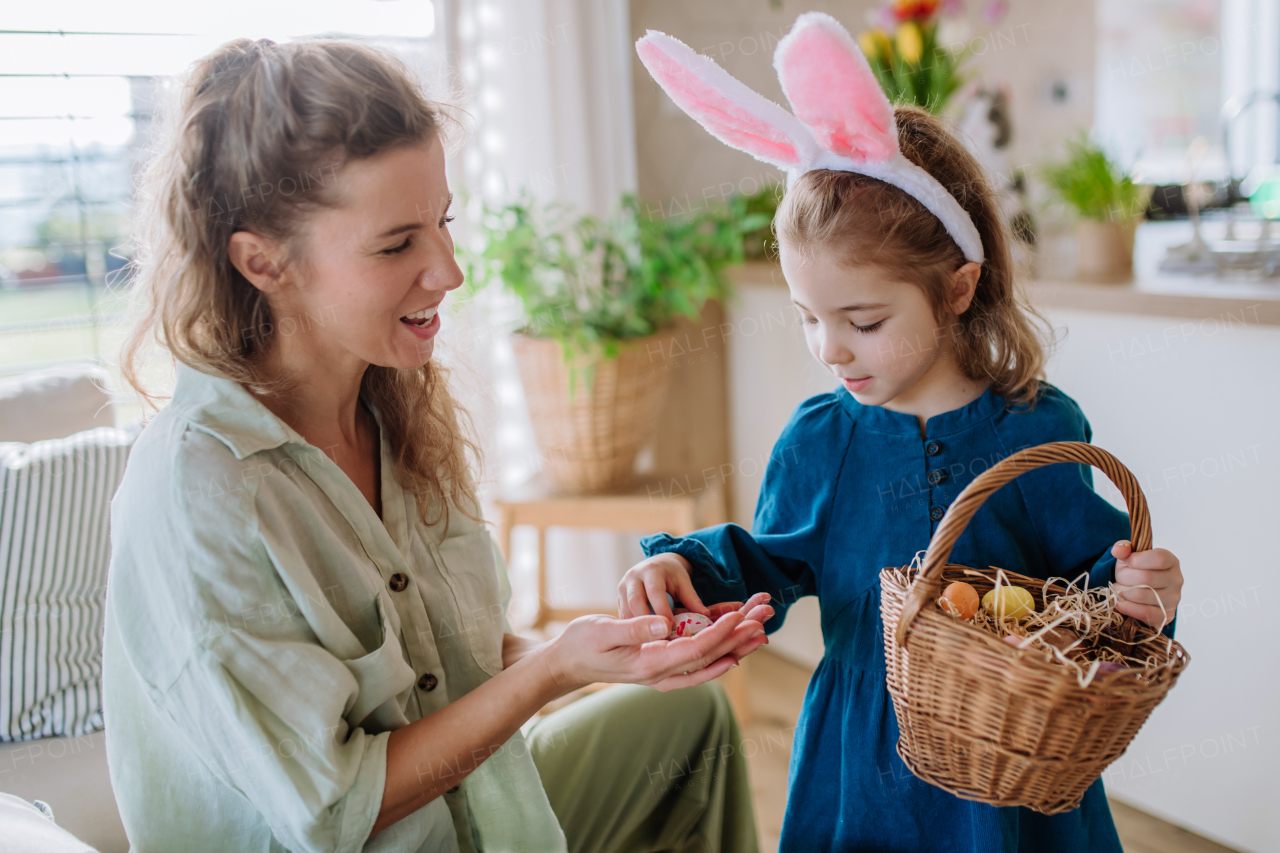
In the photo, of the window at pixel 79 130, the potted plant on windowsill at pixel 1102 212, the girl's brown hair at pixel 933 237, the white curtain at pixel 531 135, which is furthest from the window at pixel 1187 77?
the girl's brown hair at pixel 933 237

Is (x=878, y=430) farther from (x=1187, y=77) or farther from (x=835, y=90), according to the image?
(x=1187, y=77)

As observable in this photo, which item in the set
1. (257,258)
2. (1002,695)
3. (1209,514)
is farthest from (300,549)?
(1209,514)

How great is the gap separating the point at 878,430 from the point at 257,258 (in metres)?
0.74

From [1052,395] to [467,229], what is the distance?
1.62 m

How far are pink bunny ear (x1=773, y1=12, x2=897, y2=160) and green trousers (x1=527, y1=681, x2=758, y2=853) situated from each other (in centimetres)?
80

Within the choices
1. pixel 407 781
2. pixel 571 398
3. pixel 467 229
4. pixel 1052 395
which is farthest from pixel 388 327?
pixel 467 229

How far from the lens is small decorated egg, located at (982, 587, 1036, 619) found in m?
0.96

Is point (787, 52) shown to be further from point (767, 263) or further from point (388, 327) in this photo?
point (767, 263)

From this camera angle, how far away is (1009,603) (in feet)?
3.17

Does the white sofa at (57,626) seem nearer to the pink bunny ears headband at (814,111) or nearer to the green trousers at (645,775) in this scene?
the green trousers at (645,775)

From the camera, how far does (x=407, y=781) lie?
3.43 feet

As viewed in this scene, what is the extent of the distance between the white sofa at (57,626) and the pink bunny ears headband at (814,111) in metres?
1.01

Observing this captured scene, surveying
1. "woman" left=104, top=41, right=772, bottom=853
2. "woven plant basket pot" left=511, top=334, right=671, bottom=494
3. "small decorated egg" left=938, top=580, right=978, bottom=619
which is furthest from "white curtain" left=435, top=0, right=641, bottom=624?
"small decorated egg" left=938, top=580, right=978, bottom=619

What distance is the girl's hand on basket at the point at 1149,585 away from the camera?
0.95 meters
